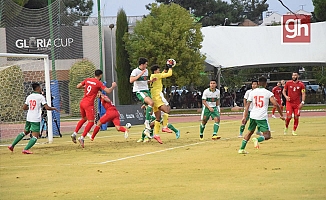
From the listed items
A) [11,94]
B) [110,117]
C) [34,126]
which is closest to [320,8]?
[11,94]

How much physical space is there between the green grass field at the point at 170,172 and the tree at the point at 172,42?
112 ft

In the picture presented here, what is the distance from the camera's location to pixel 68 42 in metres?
36.6

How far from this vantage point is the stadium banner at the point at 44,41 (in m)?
32.0

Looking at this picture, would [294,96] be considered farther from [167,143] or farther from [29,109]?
[29,109]

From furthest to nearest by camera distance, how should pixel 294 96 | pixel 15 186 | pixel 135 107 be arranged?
pixel 135 107, pixel 294 96, pixel 15 186

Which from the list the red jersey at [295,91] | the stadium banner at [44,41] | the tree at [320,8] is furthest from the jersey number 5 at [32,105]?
the tree at [320,8]

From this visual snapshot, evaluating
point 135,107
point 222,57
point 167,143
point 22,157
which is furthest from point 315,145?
point 222,57

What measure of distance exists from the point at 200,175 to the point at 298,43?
4278cm

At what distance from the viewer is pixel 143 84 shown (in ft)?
61.0

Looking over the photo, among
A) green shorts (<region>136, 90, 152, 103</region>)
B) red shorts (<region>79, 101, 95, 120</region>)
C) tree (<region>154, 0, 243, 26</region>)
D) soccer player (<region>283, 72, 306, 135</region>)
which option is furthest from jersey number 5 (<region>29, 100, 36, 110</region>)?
tree (<region>154, 0, 243, 26</region>)

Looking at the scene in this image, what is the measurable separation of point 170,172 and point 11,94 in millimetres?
15232

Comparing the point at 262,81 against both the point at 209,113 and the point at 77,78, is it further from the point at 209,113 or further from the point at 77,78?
the point at 77,78

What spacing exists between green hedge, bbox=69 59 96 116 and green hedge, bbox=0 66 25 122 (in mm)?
4145

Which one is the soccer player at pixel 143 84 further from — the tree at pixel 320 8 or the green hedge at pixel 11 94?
the tree at pixel 320 8
